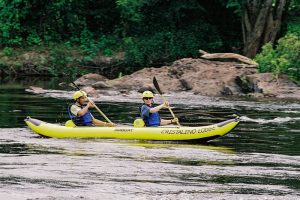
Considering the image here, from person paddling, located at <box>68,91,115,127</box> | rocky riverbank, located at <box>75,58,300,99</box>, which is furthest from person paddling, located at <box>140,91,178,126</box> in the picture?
rocky riverbank, located at <box>75,58,300,99</box>

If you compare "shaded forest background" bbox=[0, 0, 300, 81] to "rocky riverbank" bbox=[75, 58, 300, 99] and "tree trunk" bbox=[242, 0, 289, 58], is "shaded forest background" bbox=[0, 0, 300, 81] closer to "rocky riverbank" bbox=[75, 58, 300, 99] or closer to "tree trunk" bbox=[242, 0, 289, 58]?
"tree trunk" bbox=[242, 0, 289, 58]

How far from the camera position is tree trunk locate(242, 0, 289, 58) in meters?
36.3

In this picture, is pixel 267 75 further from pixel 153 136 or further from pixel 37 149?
pixel 37 149

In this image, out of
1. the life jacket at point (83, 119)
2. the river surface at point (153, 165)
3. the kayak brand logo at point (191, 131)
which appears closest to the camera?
the river surface at point (153, 165)

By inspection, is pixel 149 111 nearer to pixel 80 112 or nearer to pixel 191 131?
pixel 191 131

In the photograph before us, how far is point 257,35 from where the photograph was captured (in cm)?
3659

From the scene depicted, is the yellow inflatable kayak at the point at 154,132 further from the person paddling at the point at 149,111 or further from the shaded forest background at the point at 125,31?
the shaded forest background at the point at 125,31

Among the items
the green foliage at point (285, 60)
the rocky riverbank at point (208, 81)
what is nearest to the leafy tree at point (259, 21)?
the rocky riverbank at point (208, 81)

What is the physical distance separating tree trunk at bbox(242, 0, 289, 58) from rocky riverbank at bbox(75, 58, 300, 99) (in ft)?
12.9

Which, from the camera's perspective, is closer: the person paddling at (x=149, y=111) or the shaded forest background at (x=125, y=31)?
the person paddling at (x=149, y=111)

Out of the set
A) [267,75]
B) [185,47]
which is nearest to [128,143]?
[267,75]

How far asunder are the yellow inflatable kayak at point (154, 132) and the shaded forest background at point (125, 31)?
2021cm

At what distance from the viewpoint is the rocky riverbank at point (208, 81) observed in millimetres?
29625

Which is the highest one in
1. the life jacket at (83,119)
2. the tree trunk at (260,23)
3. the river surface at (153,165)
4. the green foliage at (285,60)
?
the tree trunk at (260,23)
